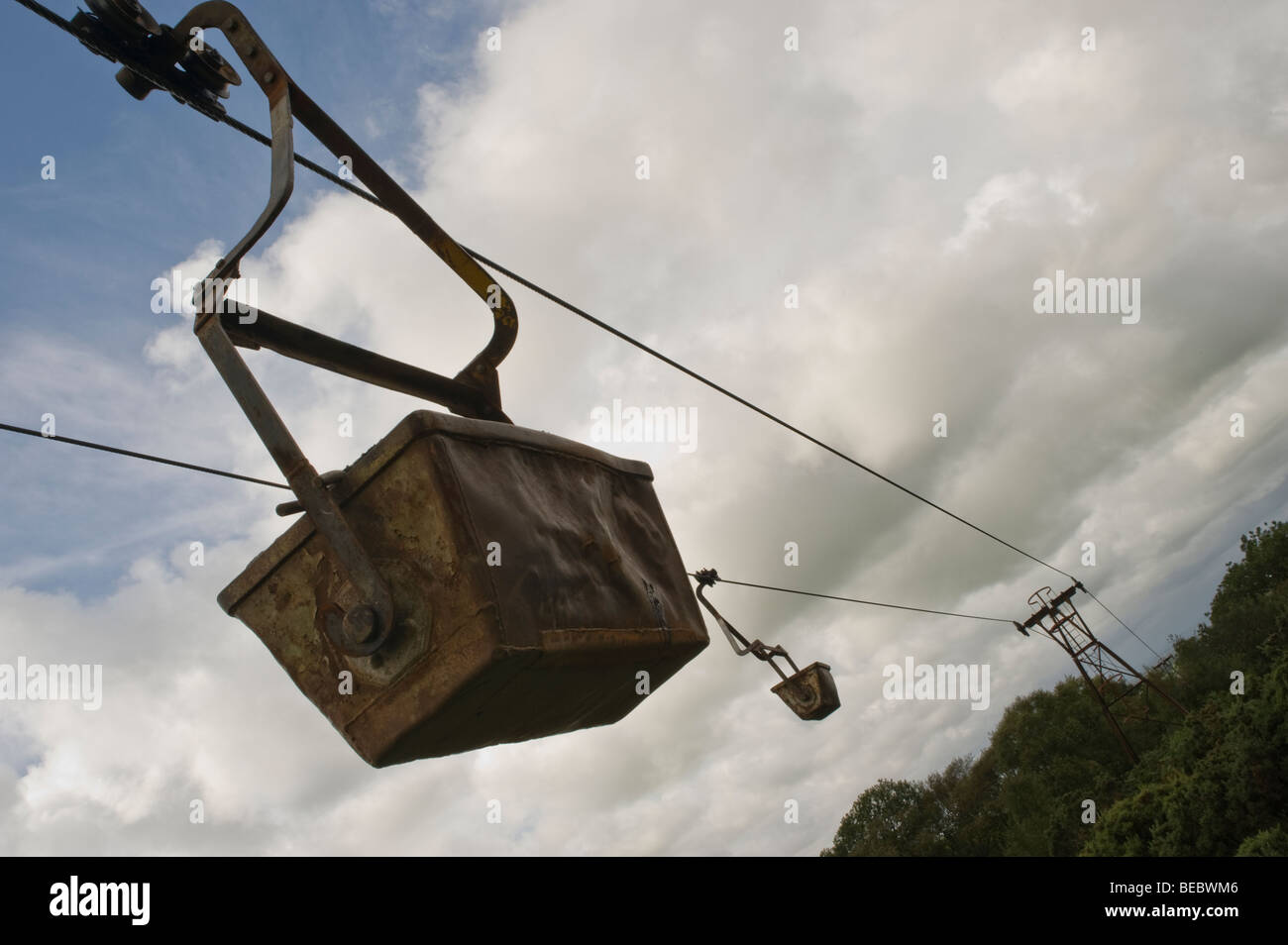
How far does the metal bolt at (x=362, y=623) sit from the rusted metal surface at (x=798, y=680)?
197 inches

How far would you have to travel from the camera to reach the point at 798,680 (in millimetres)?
6859

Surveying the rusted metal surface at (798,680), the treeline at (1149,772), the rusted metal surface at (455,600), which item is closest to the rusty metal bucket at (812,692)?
the rusted metal surface at (798,680)

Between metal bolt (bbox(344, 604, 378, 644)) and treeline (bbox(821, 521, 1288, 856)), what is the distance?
15923 millimetres

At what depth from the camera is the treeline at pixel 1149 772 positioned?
16141 mm

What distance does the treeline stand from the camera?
635 inches

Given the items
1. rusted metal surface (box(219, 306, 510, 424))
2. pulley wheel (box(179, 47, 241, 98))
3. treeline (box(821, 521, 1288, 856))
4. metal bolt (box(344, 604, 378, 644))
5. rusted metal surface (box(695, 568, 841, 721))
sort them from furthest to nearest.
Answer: treeline (box(821, 521, 1288, 856)), rusted metal surface (box(695, 568, 841, 721)), pulley wheel (box(179, 47, 241, 98)), rusted metal surface (box(219, 306, 510, 424)), metal bolt (box(344, 604, 378, 644))

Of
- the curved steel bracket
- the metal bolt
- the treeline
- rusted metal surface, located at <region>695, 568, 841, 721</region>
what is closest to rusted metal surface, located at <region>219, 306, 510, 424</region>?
the curved steel bracket

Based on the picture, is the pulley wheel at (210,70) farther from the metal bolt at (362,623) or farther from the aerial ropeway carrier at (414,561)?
the metal bolt at (362,623)

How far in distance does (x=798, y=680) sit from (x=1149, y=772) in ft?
Result: 82.2

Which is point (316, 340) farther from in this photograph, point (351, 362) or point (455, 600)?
point (455, 600)

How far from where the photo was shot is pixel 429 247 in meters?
2.83

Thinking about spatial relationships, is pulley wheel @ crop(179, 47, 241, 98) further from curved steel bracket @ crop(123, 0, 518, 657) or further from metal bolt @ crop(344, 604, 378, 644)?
metal bolt @ crop(344, 604, 378, 644)
